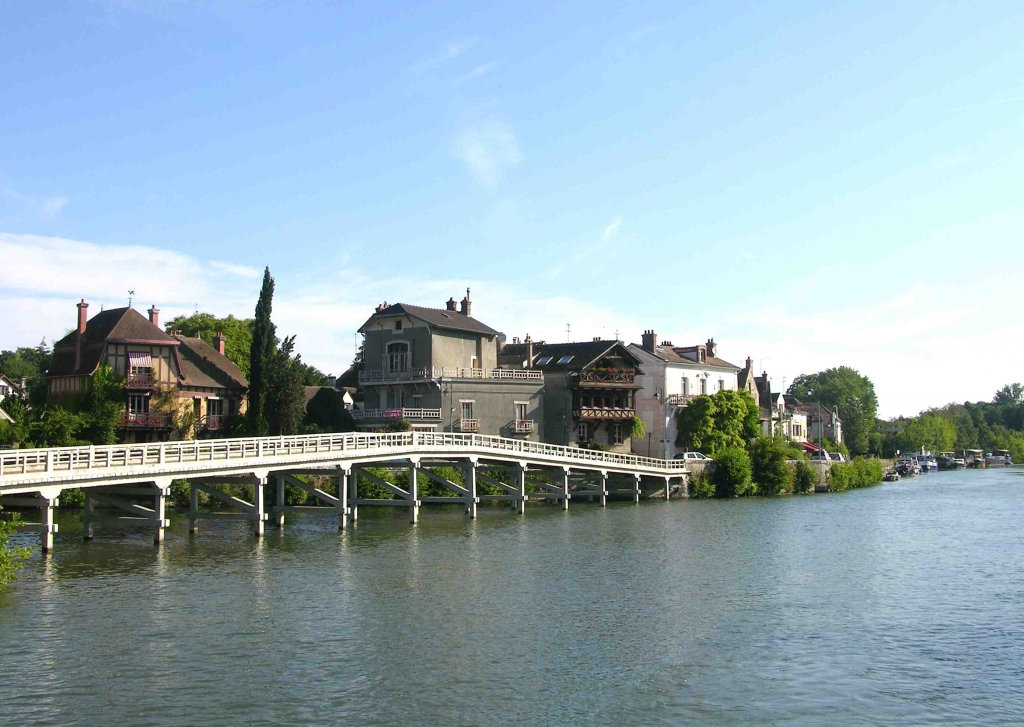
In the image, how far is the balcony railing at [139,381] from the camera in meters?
62.5

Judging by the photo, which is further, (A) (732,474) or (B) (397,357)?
(A) (732,474)

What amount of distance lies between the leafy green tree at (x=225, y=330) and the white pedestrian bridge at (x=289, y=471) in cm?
3130

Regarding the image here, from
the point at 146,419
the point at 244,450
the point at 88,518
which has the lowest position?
the point at 88,518

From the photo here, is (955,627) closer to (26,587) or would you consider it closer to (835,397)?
(26,587)

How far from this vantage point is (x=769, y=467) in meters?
77.6

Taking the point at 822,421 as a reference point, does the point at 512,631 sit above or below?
below

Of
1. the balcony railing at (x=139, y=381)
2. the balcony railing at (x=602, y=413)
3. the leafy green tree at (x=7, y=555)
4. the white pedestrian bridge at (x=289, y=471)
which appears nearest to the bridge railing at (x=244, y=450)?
the white pedestrian bridge at (x=289, y=471)

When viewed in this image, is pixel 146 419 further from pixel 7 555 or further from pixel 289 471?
pixel 7 555

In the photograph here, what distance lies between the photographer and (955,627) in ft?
89.3

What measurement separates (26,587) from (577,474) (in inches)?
1758

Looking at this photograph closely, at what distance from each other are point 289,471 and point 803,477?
153 ft

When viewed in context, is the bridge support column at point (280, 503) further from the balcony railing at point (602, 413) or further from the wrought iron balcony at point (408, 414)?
the balcony railing at point (602, 413)

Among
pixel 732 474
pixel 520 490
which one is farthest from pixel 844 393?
pixel 520 490

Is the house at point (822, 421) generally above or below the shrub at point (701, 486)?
above
